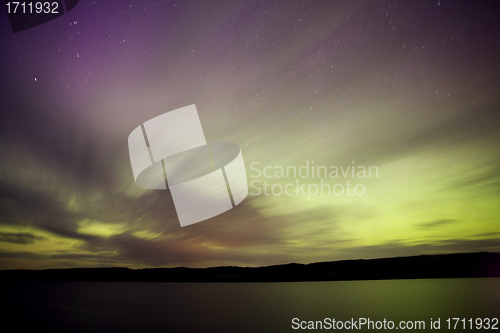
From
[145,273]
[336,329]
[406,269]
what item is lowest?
[145,273]

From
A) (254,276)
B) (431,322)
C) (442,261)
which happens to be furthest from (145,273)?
(431,322)

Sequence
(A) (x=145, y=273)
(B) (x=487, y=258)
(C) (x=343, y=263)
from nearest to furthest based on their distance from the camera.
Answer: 1. (B) (x=487, y=258)
2. (C) (x=343, y=263)
3. (A) (x=145, y=273)

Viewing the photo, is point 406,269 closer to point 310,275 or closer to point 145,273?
point 310,275

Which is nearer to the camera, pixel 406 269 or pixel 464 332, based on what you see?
pixel 464 332

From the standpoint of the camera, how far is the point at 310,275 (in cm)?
11075

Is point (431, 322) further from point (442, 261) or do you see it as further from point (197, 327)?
point (442, 261)

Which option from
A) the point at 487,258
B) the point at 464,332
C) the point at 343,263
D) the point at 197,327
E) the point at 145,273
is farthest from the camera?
the point at 145,273

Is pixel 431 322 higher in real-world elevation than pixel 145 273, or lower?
higher

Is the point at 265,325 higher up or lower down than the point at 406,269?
higher up

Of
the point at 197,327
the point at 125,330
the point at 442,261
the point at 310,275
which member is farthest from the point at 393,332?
the point at 442,261

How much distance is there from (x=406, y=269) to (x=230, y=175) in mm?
124500

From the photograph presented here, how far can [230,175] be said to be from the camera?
1212 cm

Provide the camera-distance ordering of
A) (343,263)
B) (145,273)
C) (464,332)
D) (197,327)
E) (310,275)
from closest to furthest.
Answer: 1. (464,332)
2. (197,327)
3. (310,275)
4. (343,263)
5. (145,273)

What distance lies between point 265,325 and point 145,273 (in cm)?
15630
